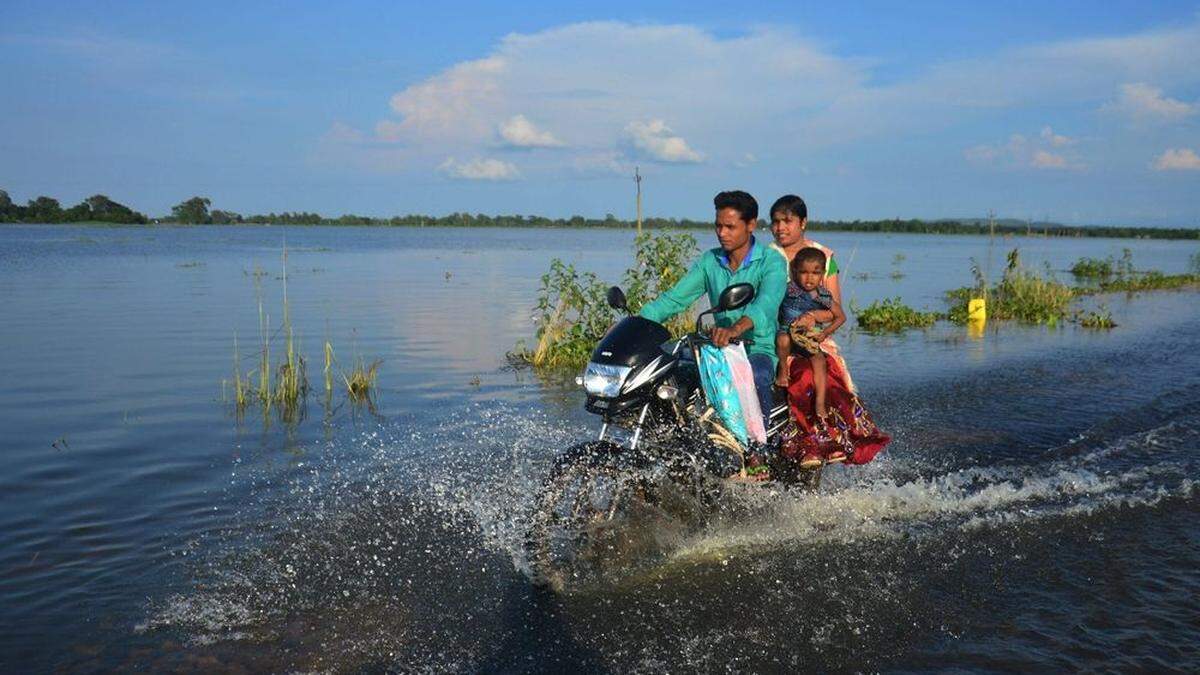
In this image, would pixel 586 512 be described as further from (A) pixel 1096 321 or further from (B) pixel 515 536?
(A) pixel 1096 321

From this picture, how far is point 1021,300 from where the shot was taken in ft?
68.8

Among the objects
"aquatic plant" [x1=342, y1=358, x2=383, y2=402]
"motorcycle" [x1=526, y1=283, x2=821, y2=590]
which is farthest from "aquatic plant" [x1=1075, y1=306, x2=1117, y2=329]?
"motorcycle" [x1=526, y1=283, x2=821, y2=590]

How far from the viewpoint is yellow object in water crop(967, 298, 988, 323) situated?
63.4ft

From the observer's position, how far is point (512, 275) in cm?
3275

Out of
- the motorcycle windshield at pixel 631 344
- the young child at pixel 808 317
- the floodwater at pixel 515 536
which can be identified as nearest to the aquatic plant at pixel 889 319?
the floodwater at pixel 515 536

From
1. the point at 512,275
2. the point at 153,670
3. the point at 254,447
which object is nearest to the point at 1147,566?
the point at 153,670

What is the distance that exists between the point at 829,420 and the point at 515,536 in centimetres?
222

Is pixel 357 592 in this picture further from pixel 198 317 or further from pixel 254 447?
pixel 198 317

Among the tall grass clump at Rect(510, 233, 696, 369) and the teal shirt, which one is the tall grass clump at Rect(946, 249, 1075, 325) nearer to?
the tall grass clump at Rect(510, 233, 696, 369)

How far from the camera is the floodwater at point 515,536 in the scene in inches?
177

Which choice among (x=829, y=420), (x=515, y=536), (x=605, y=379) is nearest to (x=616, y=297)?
(x=605, y=379)

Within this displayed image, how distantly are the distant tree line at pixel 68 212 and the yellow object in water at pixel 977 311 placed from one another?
96252mm

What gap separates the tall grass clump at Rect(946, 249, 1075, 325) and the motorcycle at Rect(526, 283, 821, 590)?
1568 cm

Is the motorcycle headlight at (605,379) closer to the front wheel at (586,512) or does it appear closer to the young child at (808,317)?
the front wheel at (586,512)
